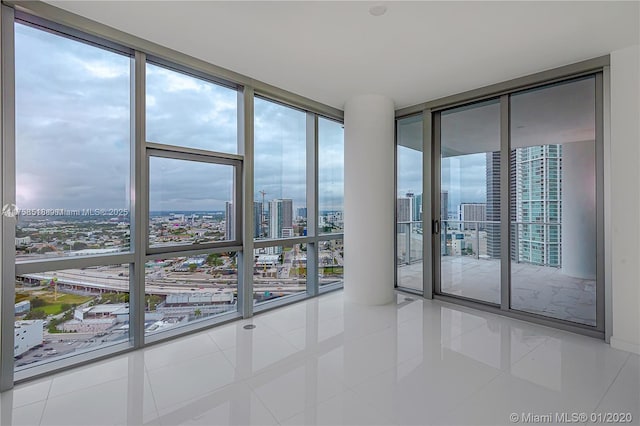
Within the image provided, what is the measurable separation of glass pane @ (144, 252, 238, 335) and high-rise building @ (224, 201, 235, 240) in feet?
0.72

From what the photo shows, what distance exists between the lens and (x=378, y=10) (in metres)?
2.35

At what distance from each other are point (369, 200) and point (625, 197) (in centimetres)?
255

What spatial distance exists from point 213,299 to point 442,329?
2.60 m

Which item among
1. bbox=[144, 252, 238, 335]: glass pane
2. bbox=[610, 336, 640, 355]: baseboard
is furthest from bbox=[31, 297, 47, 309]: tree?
bbox=[610, 336, 640, 355]: baseboard

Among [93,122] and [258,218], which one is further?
[258,218]

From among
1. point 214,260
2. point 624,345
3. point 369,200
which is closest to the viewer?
point 624,345

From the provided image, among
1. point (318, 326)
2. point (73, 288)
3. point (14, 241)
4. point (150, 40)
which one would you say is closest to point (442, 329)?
point (318, 326)

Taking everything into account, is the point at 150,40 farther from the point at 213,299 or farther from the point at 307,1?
the point at 213,299

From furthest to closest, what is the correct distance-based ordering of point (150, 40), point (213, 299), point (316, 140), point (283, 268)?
point (316, 140)
point (283, 268)
point (213, 299)
point (150, 40)

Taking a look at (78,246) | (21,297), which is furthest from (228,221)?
(21,297)

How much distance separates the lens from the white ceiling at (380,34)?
2.33 metres

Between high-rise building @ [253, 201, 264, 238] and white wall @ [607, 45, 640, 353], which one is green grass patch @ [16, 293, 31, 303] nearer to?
high-rise building @ [253, 201, 264, 238]

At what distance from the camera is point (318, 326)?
3406mm

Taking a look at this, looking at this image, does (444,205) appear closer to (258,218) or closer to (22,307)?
(258,218)
